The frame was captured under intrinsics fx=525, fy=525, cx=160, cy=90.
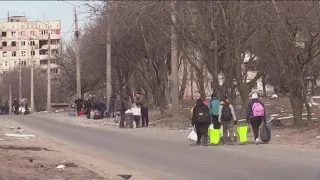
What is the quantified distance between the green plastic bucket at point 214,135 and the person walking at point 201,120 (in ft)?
0.71

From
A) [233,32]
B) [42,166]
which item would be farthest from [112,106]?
[42,166]

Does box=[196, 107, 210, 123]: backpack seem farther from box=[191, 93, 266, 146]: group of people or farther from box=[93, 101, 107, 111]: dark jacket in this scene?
box=[93, 101, 107, 111]: dark jacket

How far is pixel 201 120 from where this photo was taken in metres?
17.2

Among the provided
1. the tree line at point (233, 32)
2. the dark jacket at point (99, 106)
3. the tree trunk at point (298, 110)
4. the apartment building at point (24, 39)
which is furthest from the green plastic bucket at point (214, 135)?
the apartment building at point (24, 39)

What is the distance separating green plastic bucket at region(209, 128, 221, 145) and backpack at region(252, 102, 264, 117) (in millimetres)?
1344

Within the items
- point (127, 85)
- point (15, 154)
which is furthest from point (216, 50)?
point (127, 85)

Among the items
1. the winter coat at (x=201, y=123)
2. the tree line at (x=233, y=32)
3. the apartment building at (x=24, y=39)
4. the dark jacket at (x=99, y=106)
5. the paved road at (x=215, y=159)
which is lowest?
the paved road at (x=215, y=159)

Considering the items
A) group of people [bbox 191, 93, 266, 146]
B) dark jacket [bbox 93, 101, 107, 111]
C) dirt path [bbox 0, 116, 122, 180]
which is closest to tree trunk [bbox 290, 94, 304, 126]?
group of people [bbox 191, 93, 266, 146]

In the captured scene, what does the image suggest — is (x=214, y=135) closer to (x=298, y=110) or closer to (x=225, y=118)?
(x=225, y=118)

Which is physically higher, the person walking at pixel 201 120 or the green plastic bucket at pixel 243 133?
the person walking at pixel 201 120

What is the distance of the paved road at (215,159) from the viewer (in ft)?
37.1

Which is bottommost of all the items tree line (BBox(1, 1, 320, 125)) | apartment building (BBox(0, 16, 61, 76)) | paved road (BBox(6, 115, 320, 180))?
paved road (BBox(6, 115, 320, 180))

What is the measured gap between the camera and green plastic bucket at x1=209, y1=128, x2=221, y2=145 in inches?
685

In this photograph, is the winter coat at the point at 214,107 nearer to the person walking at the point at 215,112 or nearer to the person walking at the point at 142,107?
the person walking at the point at 215,112
